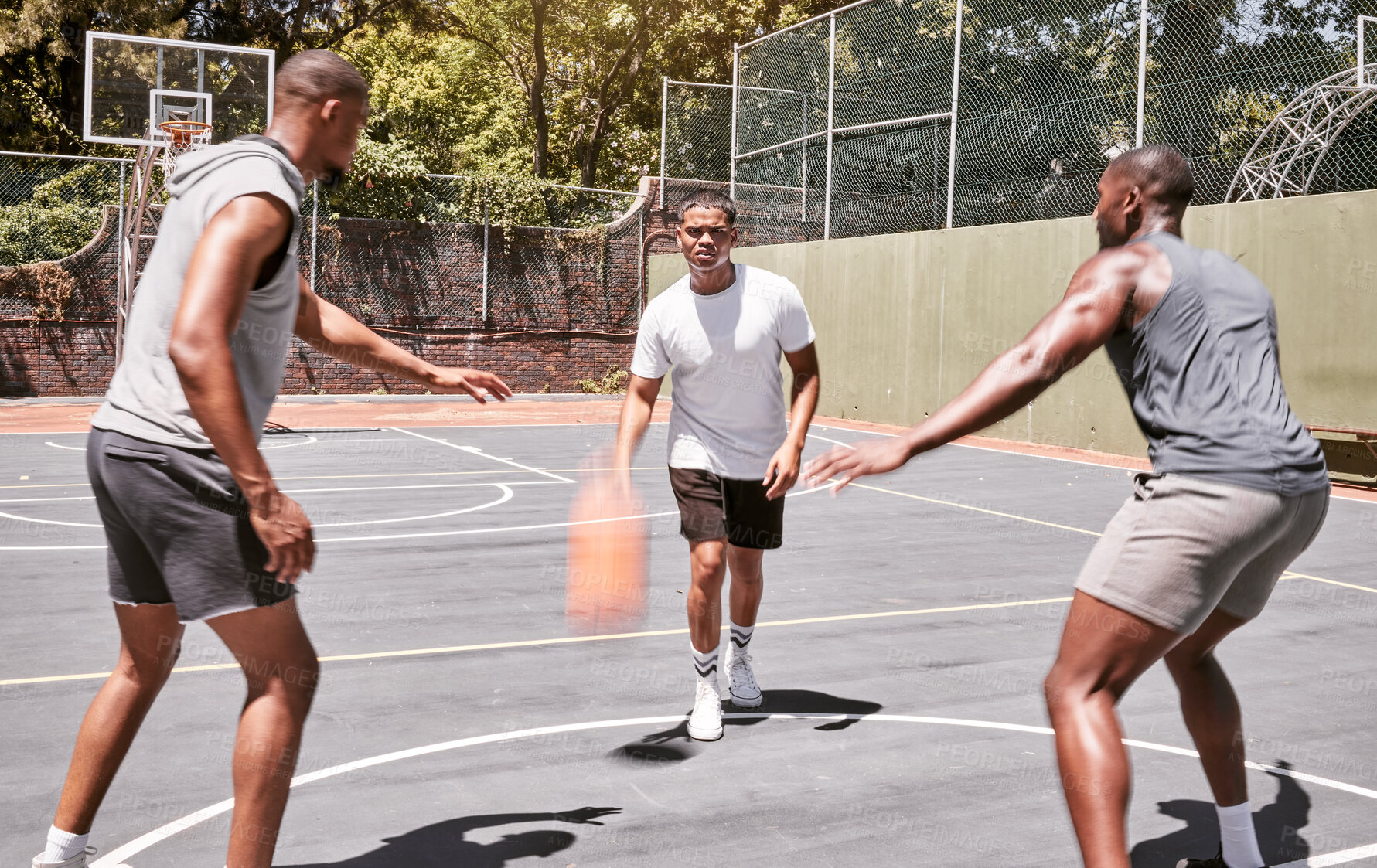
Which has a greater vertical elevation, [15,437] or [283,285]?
[283,285]

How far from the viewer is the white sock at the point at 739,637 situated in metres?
5.18

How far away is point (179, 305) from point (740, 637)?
294 cm

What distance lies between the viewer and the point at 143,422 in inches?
113

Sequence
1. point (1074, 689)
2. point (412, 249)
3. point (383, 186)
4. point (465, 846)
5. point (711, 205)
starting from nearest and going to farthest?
point (1074, 689) < point (465, 846) < point (711, 205) < point (412, 249) < point (383, 186)

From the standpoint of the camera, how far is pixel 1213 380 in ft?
9.61

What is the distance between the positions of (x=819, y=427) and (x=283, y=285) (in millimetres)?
18852

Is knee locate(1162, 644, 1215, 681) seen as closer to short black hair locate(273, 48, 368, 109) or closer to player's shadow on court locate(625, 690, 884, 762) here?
player's shadow on court locate(625, 690, 884, 762)

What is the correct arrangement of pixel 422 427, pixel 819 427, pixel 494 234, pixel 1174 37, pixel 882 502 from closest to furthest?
pixel 882 502, pixel 1174 37, pixel 422 427, pixel 819 427, pixel 494 234

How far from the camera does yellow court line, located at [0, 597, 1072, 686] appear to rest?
5.51m

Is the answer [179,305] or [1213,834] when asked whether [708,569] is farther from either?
[179,305]

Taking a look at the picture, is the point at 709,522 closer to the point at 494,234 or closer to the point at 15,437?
the point at 15,437

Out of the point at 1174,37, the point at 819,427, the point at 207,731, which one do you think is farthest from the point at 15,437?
the point at 1174,37

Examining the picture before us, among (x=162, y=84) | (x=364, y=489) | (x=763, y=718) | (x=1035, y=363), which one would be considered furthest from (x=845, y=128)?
(x=1035, y=363)

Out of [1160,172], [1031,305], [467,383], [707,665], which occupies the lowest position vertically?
[707,665]
